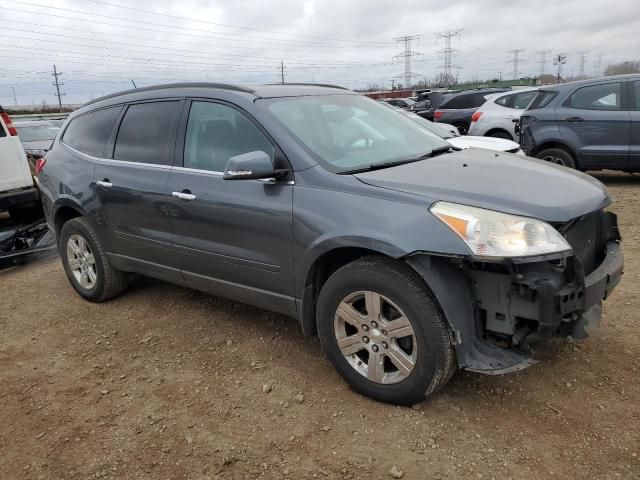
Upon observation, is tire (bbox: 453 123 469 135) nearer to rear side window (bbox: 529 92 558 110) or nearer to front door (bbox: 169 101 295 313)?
rear side window (bbox: 529 92 558 110)

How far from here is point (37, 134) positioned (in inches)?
484

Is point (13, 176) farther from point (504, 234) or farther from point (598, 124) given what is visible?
point (598, 124)

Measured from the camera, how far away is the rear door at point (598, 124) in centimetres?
782

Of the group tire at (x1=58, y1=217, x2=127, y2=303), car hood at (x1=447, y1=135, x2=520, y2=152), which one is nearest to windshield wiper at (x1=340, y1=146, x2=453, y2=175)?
tire at (x1=58, y1=217, x2=127, y2=303)

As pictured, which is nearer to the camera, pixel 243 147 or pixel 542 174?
pixel 542 174

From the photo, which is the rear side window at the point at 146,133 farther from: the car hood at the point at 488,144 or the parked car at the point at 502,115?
the parked car at the point at 502,115

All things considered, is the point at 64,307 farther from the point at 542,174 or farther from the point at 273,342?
the point at 542,174

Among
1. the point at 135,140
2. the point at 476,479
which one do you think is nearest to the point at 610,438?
the point at 476,479

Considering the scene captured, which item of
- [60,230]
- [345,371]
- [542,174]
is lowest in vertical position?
[345,371]

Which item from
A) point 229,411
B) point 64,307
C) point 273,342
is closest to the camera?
point 229,411

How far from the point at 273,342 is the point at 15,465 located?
166 centimetres

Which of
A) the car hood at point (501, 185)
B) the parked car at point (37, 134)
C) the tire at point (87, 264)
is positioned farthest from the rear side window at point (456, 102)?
the tire at point (87, 264)

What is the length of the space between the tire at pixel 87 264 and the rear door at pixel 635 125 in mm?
7042

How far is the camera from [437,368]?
105 inches
